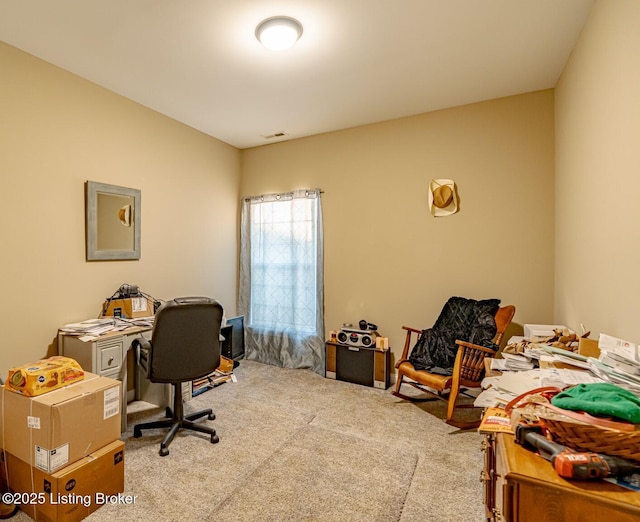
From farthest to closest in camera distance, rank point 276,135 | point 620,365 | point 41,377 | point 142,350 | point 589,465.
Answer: point 276,135 < point 142,350 < point 41,377 < point 620,365 < point 589,465

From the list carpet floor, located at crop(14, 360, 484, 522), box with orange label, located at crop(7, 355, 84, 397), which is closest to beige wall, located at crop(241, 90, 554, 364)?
carpet floor, located at crop(14, 360, 484, 522)

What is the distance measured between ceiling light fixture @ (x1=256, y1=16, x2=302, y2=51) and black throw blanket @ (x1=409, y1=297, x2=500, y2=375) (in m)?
2.54

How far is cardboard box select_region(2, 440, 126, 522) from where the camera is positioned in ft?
5.07

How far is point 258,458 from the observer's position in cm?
214

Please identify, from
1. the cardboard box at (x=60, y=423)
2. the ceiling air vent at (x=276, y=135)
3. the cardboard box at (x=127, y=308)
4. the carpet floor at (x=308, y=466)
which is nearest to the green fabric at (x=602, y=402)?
the carpet floor at (x=308, y=466)

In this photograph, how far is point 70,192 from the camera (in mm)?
2680

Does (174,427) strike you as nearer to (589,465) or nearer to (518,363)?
(518,363)

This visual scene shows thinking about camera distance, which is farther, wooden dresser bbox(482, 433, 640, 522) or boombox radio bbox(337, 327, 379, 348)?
boombox radio bbox(337, 327, 379, 348)

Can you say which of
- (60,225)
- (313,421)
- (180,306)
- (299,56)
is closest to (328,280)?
(313,421)

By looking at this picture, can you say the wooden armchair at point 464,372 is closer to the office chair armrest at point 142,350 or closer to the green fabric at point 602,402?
the green fabric at point 602,402

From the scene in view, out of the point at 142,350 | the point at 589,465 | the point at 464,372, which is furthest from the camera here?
the point at 464,372

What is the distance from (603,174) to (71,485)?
314 cm

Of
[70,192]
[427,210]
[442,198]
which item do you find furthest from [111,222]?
[442,198]

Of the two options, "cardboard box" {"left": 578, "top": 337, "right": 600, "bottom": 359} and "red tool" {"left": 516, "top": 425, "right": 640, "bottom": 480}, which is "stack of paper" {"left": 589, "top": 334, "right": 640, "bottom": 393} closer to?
"cardboard box" {"left": 578, "top": 337, "right": 600, "bottom": 359}
